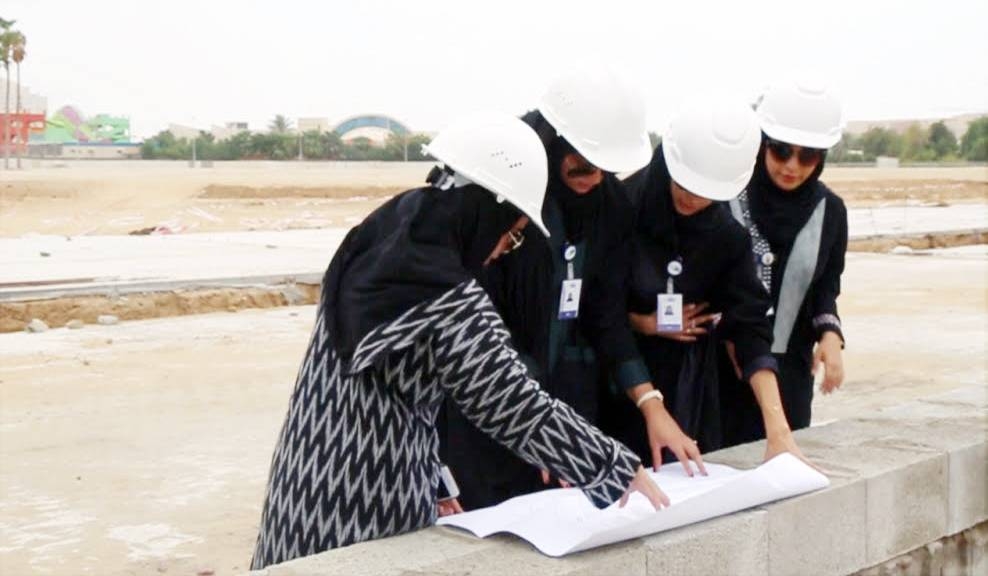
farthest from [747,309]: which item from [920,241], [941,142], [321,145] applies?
[941,142]

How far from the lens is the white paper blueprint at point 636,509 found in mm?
3029

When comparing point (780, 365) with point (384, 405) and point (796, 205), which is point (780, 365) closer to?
point (796, 205)

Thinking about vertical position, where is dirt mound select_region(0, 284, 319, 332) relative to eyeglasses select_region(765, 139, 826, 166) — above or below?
below

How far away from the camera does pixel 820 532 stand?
3.72 meters


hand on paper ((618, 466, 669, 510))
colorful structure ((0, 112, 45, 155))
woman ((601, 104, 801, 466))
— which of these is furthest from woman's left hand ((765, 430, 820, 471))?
colorful structure ((0, 112, 45, 155))

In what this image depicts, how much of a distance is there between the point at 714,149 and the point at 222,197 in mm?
37791

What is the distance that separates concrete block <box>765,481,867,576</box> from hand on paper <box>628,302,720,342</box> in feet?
1.89

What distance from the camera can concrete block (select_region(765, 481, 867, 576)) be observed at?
11.7 feet

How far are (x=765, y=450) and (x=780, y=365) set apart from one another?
502 mm

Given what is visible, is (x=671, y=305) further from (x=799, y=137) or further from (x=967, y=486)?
(x=967, y=486)

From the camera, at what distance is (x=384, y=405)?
2.80 meters

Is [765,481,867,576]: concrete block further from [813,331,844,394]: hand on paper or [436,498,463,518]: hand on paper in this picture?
[436,498,463,518]: hand on paper

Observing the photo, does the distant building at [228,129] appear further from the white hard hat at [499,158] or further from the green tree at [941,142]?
the white hard hat at [499,158]

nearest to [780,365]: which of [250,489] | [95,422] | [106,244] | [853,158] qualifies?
[250,489]
